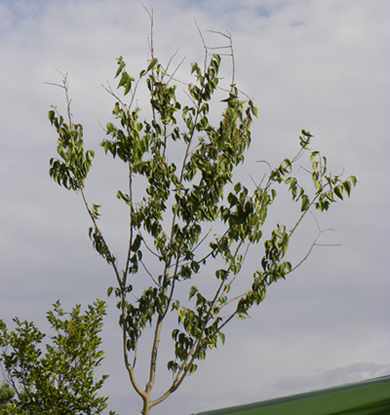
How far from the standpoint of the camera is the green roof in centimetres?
120

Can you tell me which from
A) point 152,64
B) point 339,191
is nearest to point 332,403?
point 339,191

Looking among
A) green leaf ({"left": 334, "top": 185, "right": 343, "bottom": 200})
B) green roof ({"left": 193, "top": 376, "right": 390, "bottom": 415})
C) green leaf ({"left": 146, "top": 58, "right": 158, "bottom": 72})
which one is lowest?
green roof ({"left": 193, "top": 376, "right": 390, "bottom": 415})

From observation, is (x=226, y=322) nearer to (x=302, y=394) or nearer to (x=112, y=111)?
(x=112, y=111)

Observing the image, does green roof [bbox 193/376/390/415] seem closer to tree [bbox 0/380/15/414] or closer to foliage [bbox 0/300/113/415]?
foliage [bbox 0/300/113/415]

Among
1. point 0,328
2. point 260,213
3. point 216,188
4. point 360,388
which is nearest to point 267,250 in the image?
point 260,213

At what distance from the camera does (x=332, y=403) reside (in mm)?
1220

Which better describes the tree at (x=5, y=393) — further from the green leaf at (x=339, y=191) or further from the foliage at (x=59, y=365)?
the green leaf at (x=339, y=191)

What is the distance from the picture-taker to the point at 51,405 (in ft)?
16.9

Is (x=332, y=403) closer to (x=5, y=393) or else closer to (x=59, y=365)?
(x=59, y=365)

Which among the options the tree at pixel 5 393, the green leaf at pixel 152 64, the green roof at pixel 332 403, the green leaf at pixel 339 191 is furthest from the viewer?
the tree at pixel 5 393

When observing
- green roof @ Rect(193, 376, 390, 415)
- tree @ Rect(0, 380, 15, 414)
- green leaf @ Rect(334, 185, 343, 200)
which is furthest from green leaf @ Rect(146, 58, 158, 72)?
tree @ Rect(0, 380, 15, 414)

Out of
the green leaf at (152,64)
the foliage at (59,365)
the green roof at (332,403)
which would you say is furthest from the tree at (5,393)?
the green roof at (332,403)

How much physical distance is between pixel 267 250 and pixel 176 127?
4.58ft

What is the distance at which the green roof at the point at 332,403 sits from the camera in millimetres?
1200
